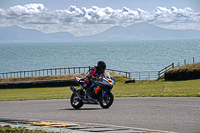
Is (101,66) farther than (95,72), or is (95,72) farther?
(95,72)

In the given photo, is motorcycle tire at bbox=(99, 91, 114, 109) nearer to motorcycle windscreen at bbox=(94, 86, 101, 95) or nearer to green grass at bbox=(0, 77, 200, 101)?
motorcycle windscreen at bbox=(94, 86, 101, 95)

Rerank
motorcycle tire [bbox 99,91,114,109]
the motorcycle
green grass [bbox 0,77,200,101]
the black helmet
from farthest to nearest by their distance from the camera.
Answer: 1. green grass [bbox 0,77,200,101]
2. the black helmet
3. motorcycle tire [bbox 99,91,114,109]
4. the motorcycle

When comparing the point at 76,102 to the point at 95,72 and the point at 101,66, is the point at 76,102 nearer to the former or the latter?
the point at 95,72

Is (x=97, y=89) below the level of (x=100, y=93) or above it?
above

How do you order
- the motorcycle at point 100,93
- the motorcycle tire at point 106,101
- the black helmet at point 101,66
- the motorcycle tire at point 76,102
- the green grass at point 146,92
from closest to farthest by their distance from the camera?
the motorcycle at point 100,93 → the motorcycle tire at point 106,101 → the black helmet at point 101,66 → the motorcycle tire at point 76,102 → the green grass at point 146,92

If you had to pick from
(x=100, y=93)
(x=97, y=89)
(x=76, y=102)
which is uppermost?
(x=97, y=89)

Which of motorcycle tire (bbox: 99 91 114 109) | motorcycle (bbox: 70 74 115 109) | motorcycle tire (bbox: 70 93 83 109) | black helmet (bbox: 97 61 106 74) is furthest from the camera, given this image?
motorcycle tire (bbox: 70 93 83 109)

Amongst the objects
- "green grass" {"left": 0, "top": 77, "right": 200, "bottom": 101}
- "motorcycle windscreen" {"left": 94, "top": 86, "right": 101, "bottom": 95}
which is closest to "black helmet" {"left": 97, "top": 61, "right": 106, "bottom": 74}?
"motorcycle windscreen" {"left": 94, "top": 86, "right": 101, "bottom": 95}

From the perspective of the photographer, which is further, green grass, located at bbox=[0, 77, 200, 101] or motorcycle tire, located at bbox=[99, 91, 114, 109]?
green grass, located at bbox=[0, 77, 200, 101]

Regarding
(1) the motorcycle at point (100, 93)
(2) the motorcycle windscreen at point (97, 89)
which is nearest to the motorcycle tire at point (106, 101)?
(1) the motorcycle at point (100, 93)

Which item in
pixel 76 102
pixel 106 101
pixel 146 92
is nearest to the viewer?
pixel 106 101

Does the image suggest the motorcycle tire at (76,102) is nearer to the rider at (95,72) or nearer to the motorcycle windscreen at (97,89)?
the rider at (95,72)

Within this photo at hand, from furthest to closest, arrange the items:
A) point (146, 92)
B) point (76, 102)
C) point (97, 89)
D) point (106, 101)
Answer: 1. point (146, 92)
2. point (76, 102)
3. point (106, 101)
4. point (97, 89)

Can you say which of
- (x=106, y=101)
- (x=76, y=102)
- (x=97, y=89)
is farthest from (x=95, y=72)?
(x=76, y=102)
